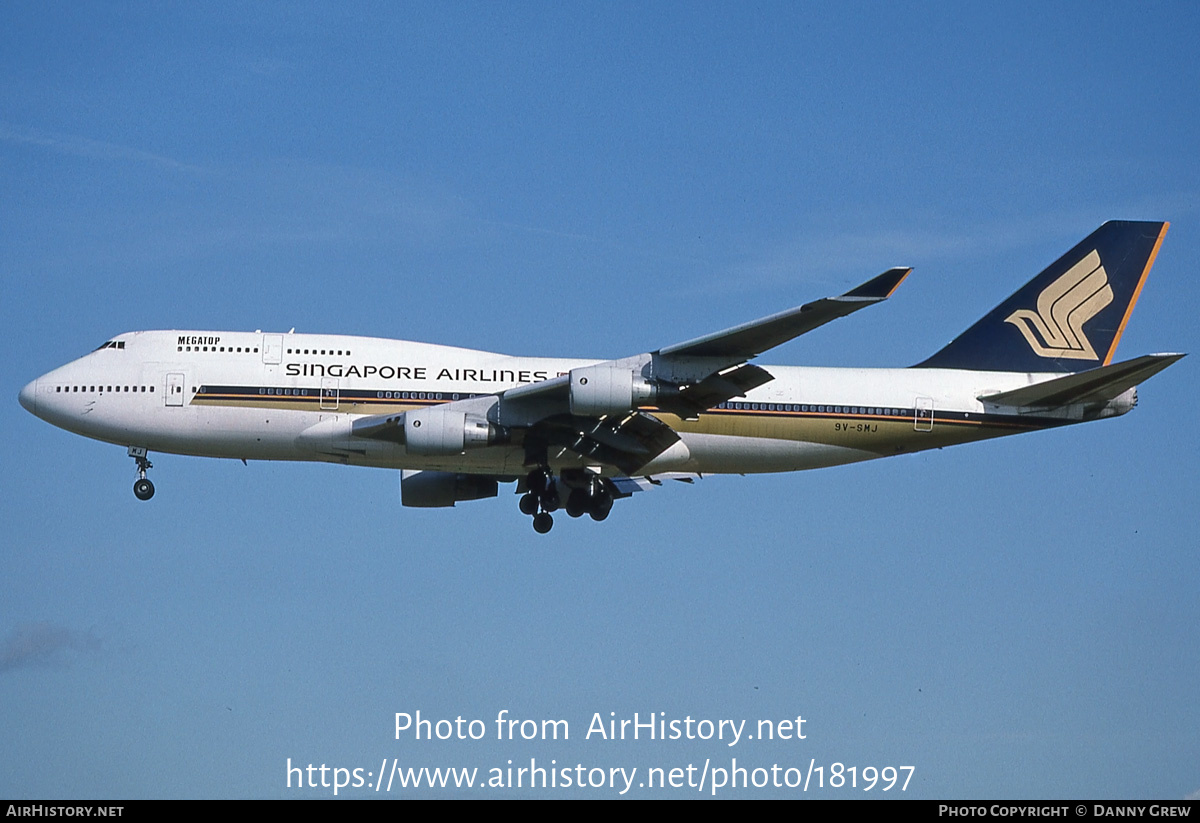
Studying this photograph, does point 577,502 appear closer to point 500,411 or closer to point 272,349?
point 500,411

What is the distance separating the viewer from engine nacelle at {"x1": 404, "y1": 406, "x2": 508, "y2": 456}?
35.2 m

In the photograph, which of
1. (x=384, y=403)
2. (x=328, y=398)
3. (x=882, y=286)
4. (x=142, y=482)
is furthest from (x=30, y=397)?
(x=882, y=286)

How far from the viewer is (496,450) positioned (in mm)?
37031

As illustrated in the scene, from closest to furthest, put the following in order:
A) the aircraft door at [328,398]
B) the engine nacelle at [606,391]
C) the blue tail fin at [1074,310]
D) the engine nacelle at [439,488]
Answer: the engine nacelle at [606,391] < the aircraft door at [328,398] < the blue tail fin at [1074,310] < the engine nacelle at [439,488]

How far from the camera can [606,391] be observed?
34062mm

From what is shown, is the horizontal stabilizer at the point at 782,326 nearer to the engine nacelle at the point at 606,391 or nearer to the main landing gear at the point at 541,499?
the engine nacelle at the point at 606,391

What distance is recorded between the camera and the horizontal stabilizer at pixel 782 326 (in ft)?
99.2

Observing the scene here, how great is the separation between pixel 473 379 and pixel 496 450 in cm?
215

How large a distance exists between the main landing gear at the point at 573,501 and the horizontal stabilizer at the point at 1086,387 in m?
10.3

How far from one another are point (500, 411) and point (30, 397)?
41.3 feet

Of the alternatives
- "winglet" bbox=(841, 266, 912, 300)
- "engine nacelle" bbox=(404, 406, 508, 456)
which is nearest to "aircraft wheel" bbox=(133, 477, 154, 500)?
"engine nacelle" bbox=(404, 406, 508, 456)

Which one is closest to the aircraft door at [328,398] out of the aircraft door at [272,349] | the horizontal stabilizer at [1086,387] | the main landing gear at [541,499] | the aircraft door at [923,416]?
the aircraft door at [272,349]
